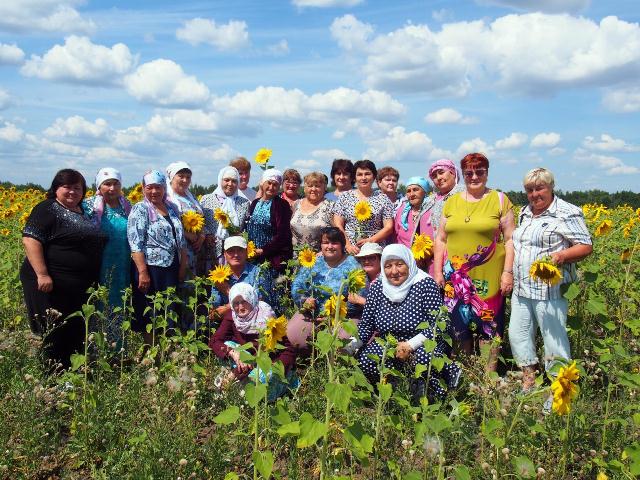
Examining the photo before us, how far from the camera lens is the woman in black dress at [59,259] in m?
4.18

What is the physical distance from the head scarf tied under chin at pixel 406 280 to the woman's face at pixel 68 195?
7.09 ft

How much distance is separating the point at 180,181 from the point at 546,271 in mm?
2991

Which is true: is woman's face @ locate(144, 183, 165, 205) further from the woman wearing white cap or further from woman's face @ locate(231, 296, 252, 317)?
woman's face @ locate(231, 296, 252, 317)

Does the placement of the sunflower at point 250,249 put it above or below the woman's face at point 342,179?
below

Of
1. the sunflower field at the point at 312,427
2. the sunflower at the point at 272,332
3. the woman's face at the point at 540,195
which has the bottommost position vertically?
the sunflower field at the point at 312,427

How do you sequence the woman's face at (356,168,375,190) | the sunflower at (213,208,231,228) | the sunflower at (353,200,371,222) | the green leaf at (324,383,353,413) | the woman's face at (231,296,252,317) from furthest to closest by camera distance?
the woman's face at (356,168,375,190) < the sunflower at (353,200,371,222) < the sunflower at (213,208,231,228) < the woman's face at (231,296,252,317) < the green leaf at (324,383,353,413)

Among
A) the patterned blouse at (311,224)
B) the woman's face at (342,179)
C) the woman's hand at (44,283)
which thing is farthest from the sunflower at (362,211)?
the woman's hand at (44,283)

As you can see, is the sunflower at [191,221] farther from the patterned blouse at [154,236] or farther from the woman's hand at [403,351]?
the woman's hand at [403,351]

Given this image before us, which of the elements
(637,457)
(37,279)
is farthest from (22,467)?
(637,457)

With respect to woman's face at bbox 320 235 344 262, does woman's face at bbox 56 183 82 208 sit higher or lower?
higher

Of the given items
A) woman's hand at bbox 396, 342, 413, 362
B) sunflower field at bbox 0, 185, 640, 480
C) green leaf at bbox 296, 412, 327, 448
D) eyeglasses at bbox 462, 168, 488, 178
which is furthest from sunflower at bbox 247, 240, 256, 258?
green leaf at bbox 296, 412, 327, 448

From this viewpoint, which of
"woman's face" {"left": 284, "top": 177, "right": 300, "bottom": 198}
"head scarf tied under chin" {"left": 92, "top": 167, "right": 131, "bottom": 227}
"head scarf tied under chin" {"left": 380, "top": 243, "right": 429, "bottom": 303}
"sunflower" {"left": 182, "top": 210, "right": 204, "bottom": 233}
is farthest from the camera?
"woman's face" {"left": 284, "top": 177, "right": 300, "bottom": 198}

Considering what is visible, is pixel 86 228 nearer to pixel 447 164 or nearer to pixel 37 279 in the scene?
pixel 37 279

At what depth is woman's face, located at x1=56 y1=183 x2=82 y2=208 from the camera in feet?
13.9
